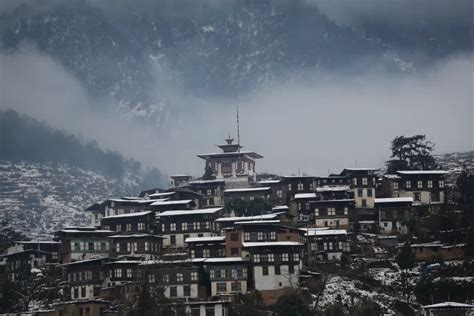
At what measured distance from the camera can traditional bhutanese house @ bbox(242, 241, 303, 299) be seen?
81.1m

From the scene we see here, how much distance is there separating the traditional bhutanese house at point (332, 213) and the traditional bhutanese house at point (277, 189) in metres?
9.50

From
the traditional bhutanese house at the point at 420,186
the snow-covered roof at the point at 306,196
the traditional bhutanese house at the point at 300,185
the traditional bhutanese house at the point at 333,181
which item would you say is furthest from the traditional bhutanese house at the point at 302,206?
the traditional bhutanese house at the point at 420,186

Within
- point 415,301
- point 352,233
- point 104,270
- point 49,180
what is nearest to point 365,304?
point 415,301

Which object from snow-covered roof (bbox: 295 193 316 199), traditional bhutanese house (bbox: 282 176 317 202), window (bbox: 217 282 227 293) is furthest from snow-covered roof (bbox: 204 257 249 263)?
traditional bhutanese house (bbox: 282 176 317 202)

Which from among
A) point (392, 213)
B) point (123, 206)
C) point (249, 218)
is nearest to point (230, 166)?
point (123, 206)

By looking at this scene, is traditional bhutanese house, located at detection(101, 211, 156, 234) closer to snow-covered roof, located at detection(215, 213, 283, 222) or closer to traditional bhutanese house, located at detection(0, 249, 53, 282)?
traditional bhutanese house, located at detection(0, 249, 53, 282)

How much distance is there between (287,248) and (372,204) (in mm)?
19996

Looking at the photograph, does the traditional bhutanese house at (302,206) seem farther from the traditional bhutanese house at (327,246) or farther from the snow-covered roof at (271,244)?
the snow-covered roof at (271,244)

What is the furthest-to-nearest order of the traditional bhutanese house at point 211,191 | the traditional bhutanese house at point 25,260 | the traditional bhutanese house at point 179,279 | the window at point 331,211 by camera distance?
1. the traditional bhutanese house at point 211,191
2. the window at point 331,211
3. the traditional bhutanese house at point 25,260
4. the traditional bhutanese house at point 179,279

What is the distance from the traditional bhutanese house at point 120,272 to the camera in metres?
86.1

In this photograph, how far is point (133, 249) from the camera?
307ft

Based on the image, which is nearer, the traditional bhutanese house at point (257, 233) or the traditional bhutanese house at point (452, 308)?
the traditional bhutanese house at point (452, 308)

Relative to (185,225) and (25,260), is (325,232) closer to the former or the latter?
(185,225)

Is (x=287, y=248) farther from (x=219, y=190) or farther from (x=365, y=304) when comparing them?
(x=219, y=190)
